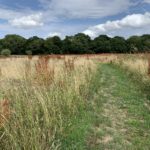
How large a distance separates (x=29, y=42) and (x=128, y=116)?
55.8 meters

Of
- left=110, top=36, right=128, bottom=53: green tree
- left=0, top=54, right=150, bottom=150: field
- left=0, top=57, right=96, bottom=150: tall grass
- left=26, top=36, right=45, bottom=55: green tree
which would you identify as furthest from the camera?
left=26, top=36, right=45, bottom=55: green tree

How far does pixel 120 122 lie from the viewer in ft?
20.4

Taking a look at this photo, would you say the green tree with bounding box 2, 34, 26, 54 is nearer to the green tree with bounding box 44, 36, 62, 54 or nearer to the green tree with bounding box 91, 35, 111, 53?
the green tree with bounding box 44, 36, 62, 54

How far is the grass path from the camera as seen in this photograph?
5020mm

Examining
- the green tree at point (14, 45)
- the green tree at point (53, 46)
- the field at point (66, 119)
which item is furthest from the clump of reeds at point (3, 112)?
the green tree at point (14, 45)

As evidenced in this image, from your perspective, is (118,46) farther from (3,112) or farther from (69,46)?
(3,112)

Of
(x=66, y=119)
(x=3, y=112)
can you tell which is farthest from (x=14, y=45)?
(x=3, y=112)

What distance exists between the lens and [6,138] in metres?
4.11

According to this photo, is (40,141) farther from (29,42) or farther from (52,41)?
(29,42)

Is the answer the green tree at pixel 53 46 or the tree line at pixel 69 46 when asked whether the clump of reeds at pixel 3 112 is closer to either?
the tree line at pixel 69 46

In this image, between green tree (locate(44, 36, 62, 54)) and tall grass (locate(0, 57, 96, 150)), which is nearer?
tall grass (locate(0, 57, 96, 150))

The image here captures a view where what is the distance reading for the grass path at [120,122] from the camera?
502 cm

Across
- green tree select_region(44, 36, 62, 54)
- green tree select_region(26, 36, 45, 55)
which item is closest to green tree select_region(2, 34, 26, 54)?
green tree select_region(26, 36, 45, 55)

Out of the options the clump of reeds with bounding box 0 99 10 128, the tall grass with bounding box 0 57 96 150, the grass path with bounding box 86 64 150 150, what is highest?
the clump of reeds with bounding box 0 99 10 128
